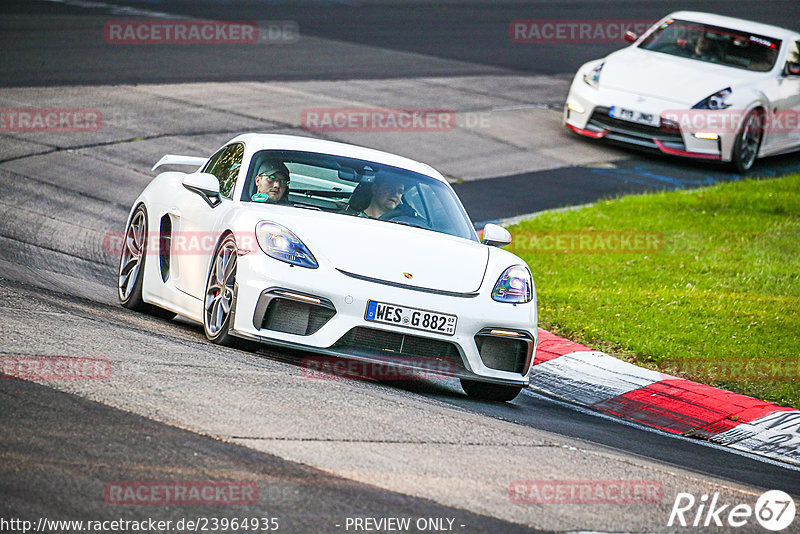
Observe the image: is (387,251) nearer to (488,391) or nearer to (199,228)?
(488,391)

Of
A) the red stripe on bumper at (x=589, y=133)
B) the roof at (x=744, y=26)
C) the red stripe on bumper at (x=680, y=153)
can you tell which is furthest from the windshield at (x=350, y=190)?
the roof at (x=744, y=26)

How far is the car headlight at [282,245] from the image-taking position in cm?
697

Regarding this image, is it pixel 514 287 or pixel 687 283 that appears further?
pixel 687 283

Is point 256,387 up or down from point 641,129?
down

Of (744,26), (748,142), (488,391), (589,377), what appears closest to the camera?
(488,391)

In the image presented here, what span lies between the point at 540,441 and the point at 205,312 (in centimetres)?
242

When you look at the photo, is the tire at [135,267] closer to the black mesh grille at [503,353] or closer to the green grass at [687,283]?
the black mesh grille at [503,353]

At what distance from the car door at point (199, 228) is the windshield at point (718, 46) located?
11433mm

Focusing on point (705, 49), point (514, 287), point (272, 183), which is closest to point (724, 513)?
point (514, 287)

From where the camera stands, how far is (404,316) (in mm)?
6855

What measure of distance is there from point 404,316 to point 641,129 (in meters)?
11.0

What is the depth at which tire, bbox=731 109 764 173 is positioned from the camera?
17000 mm

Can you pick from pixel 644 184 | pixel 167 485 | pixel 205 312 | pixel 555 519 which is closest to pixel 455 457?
pixel 555 519

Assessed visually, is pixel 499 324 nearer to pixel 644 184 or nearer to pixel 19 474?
pixel 19 474
